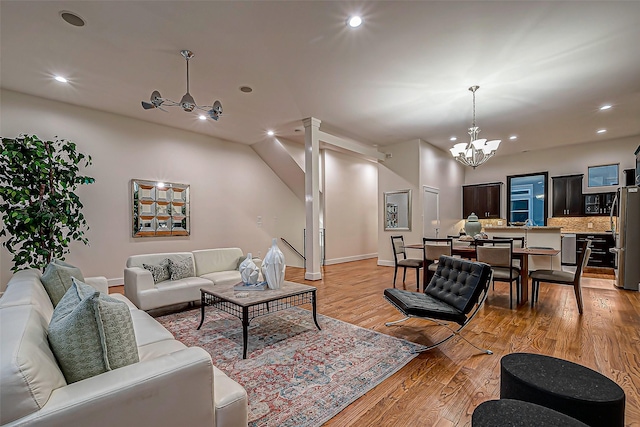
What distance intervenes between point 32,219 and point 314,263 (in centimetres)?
416

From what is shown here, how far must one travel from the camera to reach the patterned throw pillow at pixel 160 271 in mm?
3775

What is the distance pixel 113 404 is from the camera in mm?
1047

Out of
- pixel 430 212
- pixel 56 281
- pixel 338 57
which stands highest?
pixel 338 57

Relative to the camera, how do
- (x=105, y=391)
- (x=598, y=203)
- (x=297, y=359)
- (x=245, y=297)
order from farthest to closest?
(x=598, y=203) < (x=245, y=297) < (x=297, y=359) < (x=105, y=391)

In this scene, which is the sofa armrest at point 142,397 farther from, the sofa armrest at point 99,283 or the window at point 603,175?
the window at point 603,175

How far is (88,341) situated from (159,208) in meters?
5.33

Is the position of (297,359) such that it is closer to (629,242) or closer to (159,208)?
(159,208)

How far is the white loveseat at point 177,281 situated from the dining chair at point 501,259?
10.9 ft

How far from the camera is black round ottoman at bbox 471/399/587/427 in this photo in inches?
44.9

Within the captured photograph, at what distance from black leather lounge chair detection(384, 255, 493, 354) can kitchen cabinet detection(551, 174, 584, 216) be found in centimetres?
697

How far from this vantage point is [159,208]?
593 cm

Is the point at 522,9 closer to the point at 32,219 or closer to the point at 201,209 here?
the point at 32,219

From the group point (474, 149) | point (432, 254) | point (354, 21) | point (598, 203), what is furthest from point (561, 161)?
point (354, 21)

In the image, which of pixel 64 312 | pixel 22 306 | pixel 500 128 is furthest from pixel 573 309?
pixel 22 306
